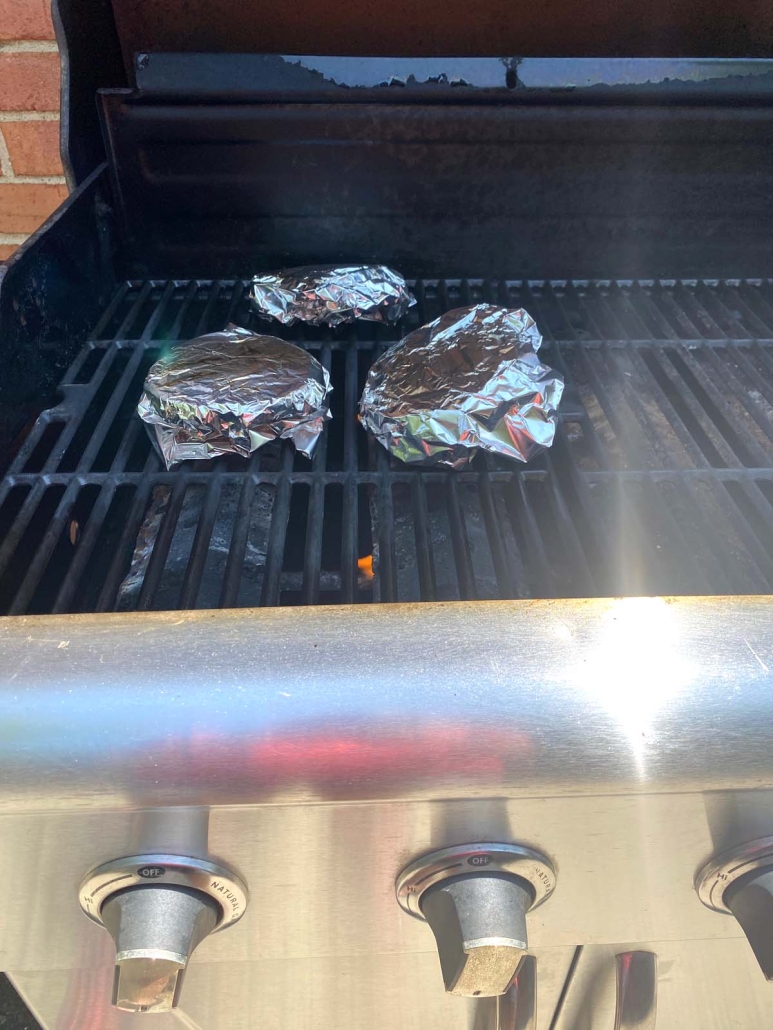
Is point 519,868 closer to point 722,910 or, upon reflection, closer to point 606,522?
point 722,910

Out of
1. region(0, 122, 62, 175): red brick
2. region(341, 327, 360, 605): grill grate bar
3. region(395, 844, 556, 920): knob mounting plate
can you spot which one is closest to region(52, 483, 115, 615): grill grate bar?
region(341, 327, 360, 605): grill grate bar

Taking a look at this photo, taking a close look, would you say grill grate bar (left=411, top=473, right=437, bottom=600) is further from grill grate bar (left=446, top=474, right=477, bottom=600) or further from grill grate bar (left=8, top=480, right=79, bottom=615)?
grill grate bar (left=8, top=480, right=79, bottom=615)

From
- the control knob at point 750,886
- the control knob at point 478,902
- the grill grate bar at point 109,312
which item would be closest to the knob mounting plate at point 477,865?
the control knob at point 478,902

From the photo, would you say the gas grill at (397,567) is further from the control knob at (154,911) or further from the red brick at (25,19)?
the red brick at (25,19)

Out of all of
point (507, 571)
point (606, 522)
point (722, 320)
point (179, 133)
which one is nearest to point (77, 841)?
point (507, 571)

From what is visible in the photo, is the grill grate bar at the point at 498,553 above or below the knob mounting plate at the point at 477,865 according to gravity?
above

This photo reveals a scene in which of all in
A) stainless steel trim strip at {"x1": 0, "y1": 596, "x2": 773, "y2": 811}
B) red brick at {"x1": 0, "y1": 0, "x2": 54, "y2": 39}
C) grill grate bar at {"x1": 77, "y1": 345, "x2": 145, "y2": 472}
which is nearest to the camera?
stainless steel trim strip at {"x1": 0, "y1": 596, "x2": 773, "y2": 811}
